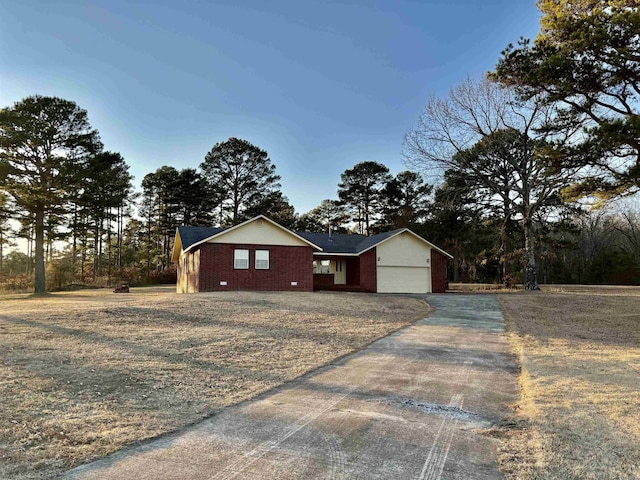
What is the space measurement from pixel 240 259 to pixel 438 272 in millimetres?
13158

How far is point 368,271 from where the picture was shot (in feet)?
90.4

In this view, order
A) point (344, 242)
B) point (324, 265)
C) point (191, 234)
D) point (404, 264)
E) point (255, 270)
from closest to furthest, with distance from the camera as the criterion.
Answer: point (255, 270) < point (191, 234) < point (404, 264) < point (324, 265) < point (344, 242)

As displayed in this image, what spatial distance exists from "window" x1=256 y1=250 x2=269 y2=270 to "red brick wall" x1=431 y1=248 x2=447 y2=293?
1121cm

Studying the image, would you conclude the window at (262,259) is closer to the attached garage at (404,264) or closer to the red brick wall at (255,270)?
the red brick wall at (255,270)

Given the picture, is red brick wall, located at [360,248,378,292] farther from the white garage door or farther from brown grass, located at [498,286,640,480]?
brown grass, located at [498,286,640,480]

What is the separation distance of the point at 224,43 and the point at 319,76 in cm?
431

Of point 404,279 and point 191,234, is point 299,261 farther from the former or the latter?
point 404,279

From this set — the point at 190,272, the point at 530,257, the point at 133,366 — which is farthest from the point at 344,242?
the point at 133,366

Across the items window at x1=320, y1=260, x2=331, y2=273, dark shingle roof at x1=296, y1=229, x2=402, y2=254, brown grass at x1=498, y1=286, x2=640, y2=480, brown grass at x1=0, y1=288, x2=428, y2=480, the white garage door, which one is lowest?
brown grass at x1=498, y1=286, x2=640, y2=480

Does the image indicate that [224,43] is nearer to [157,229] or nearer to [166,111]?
[166,111]

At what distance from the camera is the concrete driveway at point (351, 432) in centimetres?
330

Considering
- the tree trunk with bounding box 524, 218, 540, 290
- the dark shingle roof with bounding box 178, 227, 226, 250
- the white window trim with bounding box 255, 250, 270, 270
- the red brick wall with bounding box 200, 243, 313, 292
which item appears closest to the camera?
the red brick wall with bounding box 200, 243, 313, 292

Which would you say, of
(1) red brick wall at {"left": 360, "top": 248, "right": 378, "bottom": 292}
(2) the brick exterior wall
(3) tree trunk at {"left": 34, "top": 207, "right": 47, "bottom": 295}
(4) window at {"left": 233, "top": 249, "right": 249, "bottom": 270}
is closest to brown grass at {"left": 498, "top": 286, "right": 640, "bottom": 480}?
(4) window at {"left": 233, "top": 249, "right": 249, "bottom": 270}

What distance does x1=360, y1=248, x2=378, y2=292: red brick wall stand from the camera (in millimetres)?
27312
